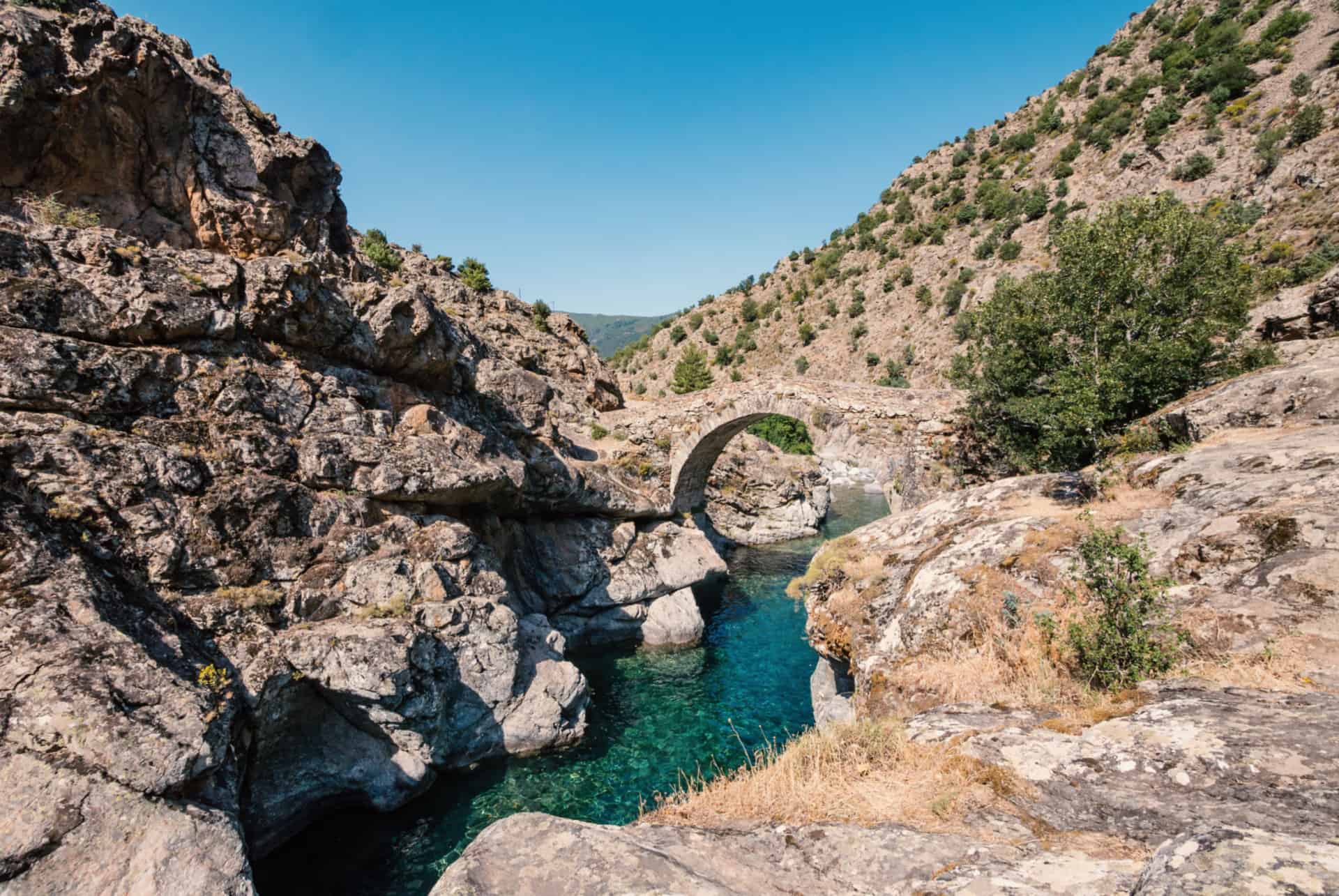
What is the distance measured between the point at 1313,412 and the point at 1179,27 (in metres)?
58.4

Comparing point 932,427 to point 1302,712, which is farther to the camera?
point 932,427

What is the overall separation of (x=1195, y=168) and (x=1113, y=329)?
30.9 meters

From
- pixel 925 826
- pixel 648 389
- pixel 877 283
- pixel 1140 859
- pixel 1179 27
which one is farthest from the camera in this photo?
pixel 648 389

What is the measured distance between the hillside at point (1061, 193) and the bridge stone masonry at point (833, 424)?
1.49 m

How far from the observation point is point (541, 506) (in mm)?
18219

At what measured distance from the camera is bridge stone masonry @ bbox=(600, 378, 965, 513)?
17438 mm

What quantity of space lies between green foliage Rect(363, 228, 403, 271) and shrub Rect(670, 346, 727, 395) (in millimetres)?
24410

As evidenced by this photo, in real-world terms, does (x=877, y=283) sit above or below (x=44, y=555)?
above

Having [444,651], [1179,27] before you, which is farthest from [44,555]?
[1179,27]

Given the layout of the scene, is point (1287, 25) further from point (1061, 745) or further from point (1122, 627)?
point (1061, 745)

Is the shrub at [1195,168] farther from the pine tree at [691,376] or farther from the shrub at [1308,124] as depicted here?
the pine tree at [691,376]

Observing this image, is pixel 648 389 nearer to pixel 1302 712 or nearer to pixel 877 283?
pixel 877 283

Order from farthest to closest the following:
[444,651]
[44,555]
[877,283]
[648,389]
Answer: [648,389] < [877,283] < [444,651] < [44,555]

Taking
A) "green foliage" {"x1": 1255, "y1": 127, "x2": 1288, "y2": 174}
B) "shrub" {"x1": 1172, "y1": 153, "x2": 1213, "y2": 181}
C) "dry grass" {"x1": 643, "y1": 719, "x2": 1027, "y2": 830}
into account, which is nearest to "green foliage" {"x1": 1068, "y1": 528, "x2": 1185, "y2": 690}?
"dry grass" {"x1": 643, "y1": 719, "x2": 1027, "y2": 830}
